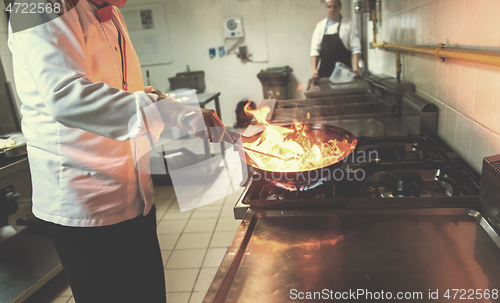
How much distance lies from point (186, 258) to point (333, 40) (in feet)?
11.0

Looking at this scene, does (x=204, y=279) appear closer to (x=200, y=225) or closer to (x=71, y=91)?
(x=200, y=225)

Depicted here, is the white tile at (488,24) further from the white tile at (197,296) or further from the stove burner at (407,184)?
the white tile at (197,296)

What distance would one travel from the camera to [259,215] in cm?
96

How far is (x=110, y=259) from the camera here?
116 cm

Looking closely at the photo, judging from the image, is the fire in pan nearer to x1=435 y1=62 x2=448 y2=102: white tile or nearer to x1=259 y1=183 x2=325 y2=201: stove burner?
x1=259 y1=183 x2=325 y2=201: stove burner

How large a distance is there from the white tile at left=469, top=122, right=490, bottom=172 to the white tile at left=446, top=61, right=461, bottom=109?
0.66 ft

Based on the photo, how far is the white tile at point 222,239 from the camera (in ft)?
7.82

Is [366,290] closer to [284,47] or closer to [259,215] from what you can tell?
[259,215]

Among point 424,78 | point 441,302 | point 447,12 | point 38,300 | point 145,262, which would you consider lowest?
point 38,300

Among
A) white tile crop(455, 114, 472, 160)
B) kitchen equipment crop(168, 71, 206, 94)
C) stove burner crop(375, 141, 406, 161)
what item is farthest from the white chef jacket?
kitchen equipment crop(168, 71, 206, 94)

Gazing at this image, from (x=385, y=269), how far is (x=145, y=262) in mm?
959

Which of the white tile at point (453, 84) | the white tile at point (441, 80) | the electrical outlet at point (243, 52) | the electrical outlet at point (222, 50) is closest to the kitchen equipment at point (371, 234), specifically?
the white tile at point (453, 84)

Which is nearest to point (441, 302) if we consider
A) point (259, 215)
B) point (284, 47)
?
point (259, 215)

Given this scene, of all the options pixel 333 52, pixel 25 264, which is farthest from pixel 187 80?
pixel 25 264
